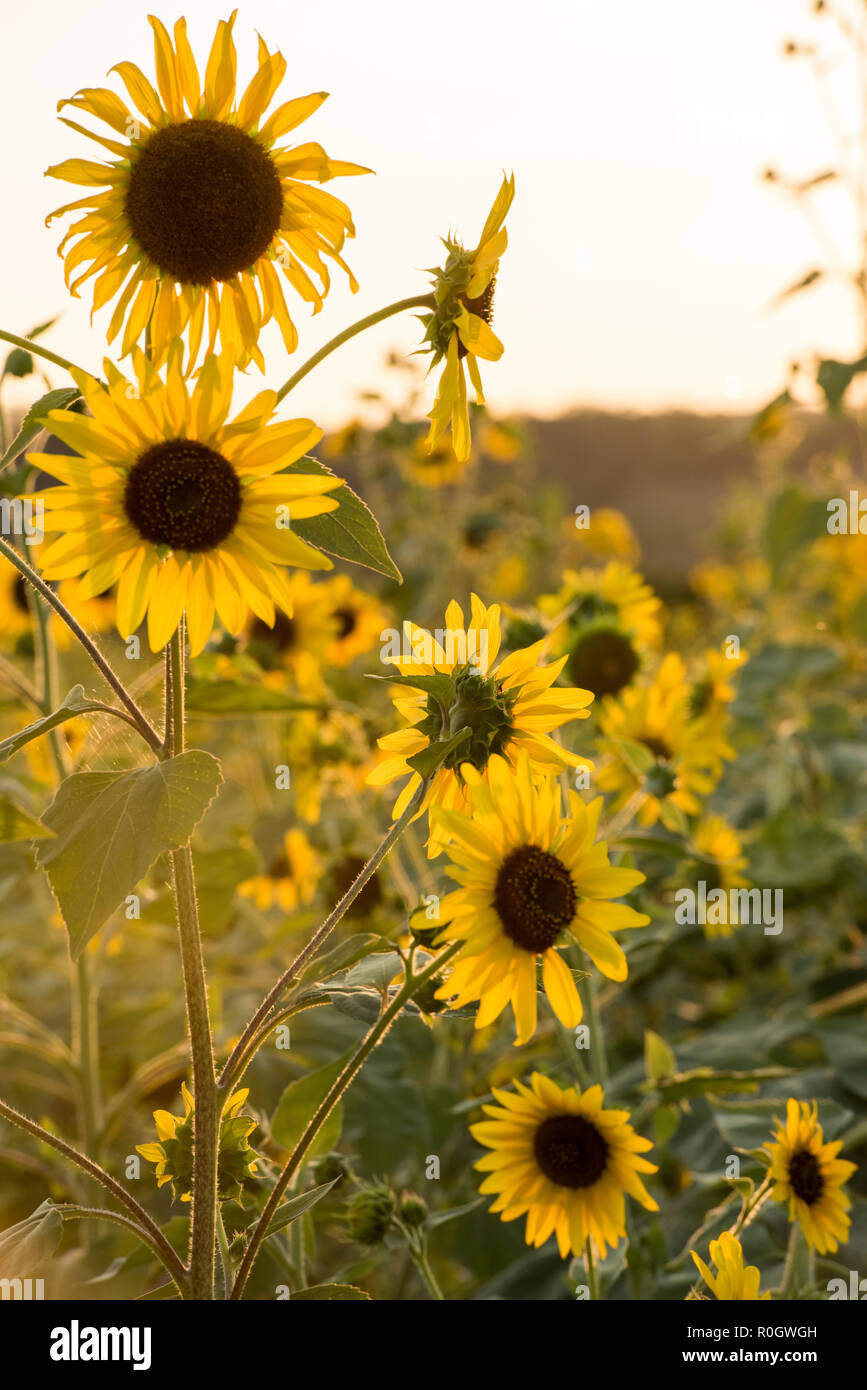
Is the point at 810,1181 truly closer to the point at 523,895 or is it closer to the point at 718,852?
the point at 523,895

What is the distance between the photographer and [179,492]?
1.91ft

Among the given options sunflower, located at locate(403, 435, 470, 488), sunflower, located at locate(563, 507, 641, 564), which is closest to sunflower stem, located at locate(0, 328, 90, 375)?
sunflower, located at locate(403, 435, 470, 488)

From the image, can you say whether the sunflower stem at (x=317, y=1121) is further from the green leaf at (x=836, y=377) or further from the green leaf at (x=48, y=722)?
the green leaf at (x=836, y=377)

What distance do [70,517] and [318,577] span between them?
2121 mm

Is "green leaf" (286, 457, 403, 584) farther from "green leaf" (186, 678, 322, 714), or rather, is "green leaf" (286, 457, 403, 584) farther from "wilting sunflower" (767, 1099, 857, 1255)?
"wilting sunflower" (767, 1099, 857, 1255)

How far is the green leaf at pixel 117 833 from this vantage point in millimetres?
526

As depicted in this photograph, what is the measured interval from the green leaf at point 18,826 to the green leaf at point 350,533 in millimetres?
204

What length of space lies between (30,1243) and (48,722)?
10.4 inches

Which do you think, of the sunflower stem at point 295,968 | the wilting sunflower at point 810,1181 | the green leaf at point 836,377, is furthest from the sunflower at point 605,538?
the sunflower stem at point 295,968

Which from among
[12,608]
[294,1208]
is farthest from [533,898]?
[12,608]

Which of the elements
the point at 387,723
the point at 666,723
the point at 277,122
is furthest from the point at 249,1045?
the point at 387,723

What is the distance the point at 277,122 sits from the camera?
653 millimetres

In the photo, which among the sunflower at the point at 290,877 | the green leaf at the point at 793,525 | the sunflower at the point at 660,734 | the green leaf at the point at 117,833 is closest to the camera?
the green leaf at the point at 117,833
